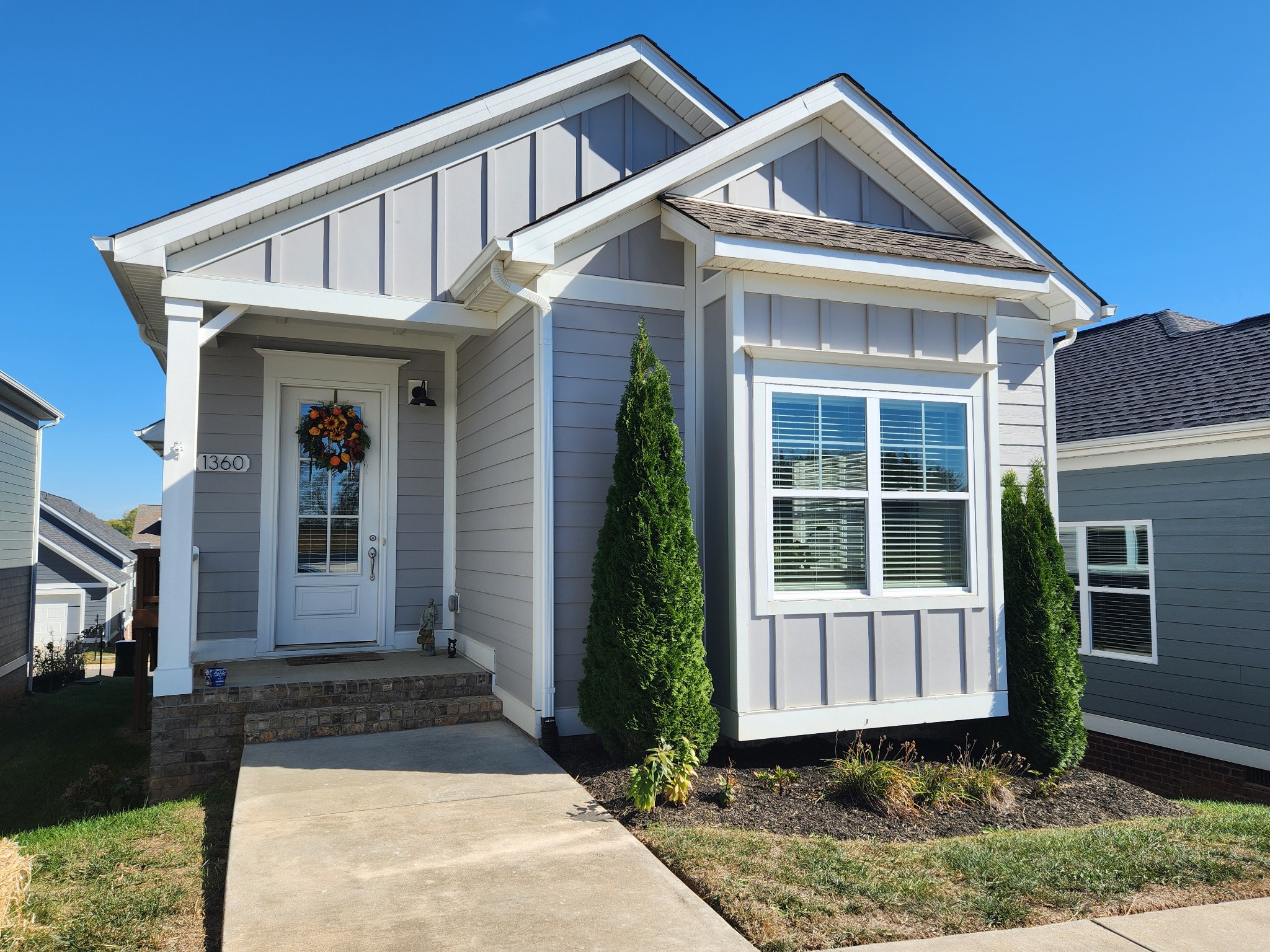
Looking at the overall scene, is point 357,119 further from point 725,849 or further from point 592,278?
point 725,849

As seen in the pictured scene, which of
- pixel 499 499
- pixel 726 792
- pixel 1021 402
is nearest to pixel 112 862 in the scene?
pixel 726 792

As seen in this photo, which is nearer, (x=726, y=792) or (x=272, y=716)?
(x=726, y=792)

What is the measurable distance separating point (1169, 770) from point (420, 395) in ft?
25.3

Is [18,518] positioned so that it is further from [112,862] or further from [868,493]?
[868,493]

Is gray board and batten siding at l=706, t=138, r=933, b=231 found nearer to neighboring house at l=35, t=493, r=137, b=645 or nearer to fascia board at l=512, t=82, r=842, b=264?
fascia board at l=512, t=82, r=842, b=264

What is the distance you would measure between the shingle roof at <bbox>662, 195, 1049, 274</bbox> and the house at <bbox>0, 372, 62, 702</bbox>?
8.99 m

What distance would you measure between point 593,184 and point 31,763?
6.40 meters

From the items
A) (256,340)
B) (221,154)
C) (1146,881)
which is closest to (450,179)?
(256,340)

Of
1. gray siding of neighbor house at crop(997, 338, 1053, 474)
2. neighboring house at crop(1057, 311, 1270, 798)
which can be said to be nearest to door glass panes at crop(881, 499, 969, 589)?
gray siding of neighbor house at crop(997, 338, 1053, 474)

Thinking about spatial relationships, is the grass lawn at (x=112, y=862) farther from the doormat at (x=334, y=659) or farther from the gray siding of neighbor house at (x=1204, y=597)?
the gray siding of neighbor house at (x=1204, y=597)

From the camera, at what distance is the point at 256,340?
7109mm

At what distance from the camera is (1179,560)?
8.00m

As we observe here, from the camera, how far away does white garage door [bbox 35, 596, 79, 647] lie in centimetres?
1836

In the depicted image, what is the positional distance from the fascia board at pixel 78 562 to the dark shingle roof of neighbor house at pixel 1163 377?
2044 cm
